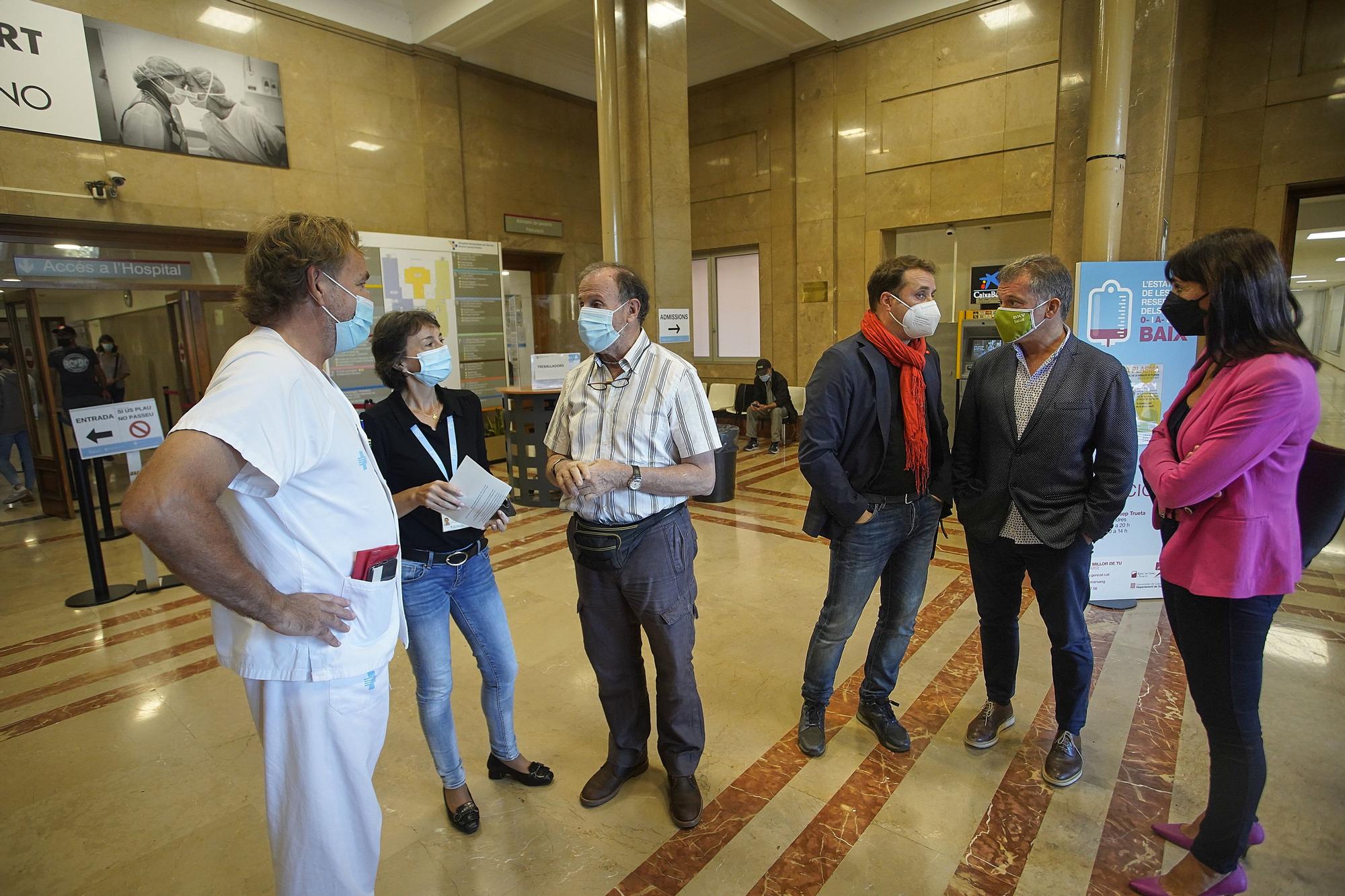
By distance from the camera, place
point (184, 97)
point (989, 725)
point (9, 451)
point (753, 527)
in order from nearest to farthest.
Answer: point (989, 725) < point (753, 527) < point (184, 97) < point (9, 451)

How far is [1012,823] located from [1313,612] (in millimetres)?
2762

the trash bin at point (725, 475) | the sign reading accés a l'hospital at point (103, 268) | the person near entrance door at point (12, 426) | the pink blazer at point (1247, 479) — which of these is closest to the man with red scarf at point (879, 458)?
the pink blazer at point (1247, 479)

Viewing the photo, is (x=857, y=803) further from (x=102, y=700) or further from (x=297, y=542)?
(x=102, y=700)

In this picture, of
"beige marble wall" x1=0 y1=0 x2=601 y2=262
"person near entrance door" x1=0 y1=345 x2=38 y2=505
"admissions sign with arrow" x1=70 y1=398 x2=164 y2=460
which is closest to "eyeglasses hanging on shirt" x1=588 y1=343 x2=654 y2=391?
"admissions sign with arrow" x1=70 y1=398 x2=164 y2=460

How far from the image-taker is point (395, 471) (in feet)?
6.47

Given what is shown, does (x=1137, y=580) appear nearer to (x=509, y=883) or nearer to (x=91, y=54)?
(x=509, y=883)

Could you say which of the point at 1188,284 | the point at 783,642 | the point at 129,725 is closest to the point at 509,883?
the point at 783,642

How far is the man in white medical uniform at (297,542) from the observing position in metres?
1.08

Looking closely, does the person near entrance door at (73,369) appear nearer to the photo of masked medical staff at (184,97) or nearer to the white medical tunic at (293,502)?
the photo of masked medical staff at (184,97)

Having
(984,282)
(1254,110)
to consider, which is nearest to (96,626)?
(984,282)

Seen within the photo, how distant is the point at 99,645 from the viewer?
12.3 feet

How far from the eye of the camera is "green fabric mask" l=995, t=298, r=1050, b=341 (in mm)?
2221

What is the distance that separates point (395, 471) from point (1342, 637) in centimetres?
438

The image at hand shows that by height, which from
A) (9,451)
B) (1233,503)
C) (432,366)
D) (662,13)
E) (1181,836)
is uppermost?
(662,13)
